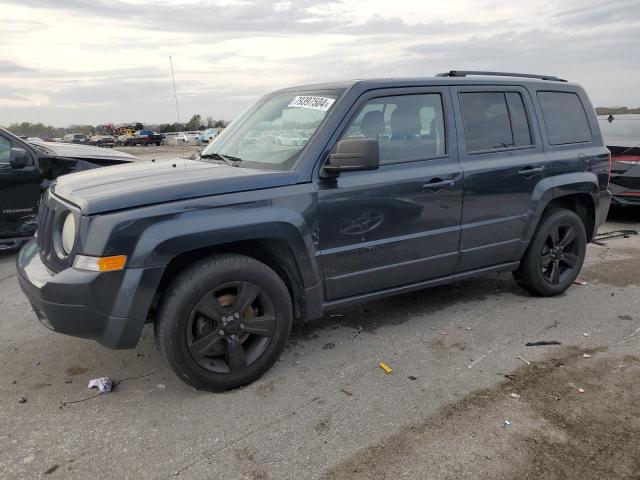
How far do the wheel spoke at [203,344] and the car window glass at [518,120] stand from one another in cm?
289

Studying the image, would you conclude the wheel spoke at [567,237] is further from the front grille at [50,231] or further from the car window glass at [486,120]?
the front grille at [50,231]

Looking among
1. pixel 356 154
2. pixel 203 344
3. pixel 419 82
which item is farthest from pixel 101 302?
pixel 419 82

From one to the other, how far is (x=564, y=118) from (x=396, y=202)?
2.17 m

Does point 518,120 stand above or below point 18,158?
above

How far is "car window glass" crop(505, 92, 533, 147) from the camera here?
14.6 feet

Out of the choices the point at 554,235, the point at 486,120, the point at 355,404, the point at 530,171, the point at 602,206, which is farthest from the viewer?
the point at 602,206

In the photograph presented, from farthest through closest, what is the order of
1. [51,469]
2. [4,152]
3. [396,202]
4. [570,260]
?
[4,152]
[570,260]
[396,202]
[51,469]

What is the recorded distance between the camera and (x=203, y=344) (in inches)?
124

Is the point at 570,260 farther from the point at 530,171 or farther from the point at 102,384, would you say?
the point at 102,384

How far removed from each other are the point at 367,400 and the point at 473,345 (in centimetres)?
114

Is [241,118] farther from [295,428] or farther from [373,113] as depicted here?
[295,428]

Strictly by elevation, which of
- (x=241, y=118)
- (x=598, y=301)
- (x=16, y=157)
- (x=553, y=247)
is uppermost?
(x=241, y=118)

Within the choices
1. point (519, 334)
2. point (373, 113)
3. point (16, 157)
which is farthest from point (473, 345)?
point (16, 157)

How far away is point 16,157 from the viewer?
242 inches
